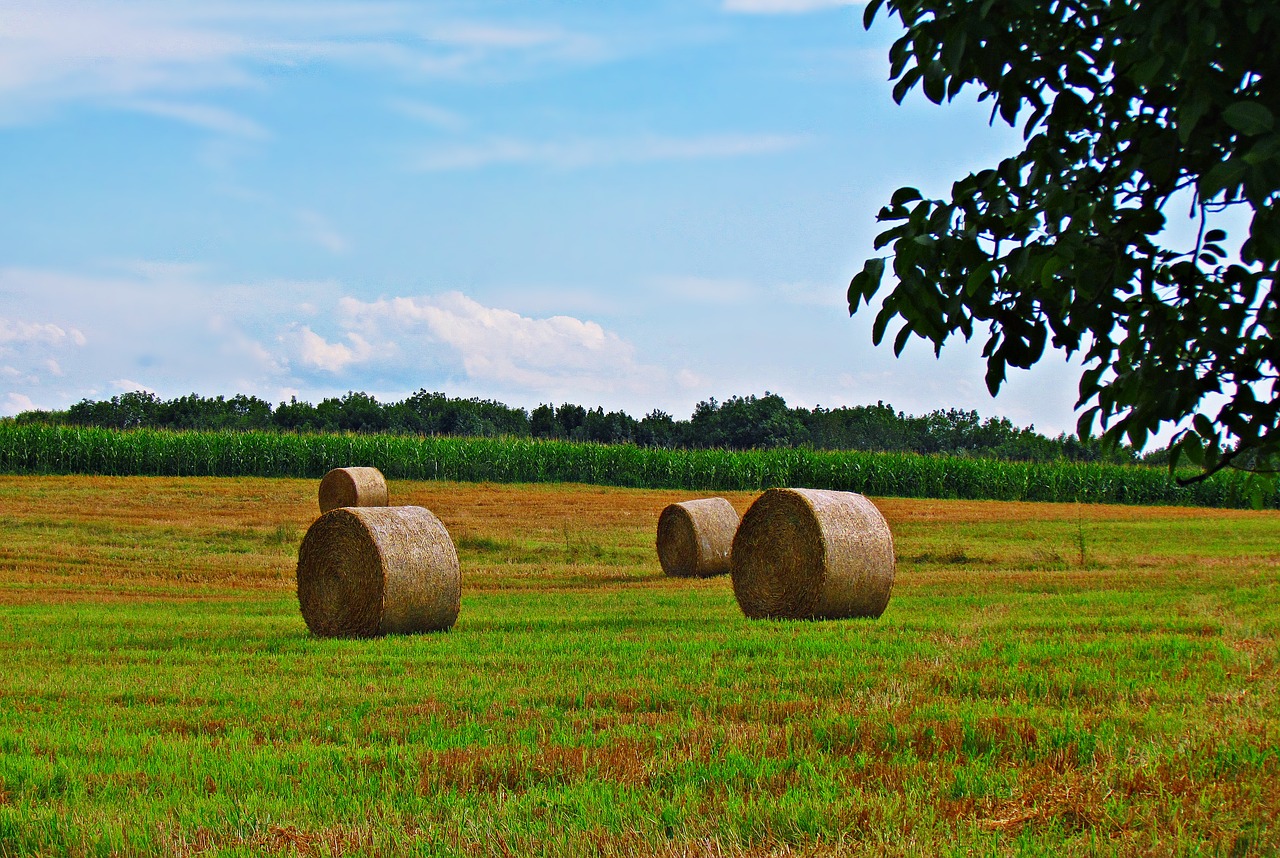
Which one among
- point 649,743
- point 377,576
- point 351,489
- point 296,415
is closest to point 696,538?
point 377,576

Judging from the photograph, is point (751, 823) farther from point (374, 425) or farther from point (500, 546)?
point (374, 425)

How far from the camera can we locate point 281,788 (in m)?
6.41

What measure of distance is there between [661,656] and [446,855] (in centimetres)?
608

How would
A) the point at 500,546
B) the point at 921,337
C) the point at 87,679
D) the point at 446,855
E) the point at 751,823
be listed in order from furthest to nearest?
the point at 500,546 < the point at 87,679 < the point at 751,823 < the point at 446,855 < the point at 921,337

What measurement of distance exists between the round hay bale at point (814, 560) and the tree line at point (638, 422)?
57.3 metres

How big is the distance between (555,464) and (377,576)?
37262mm

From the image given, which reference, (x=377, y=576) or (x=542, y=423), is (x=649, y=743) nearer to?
(x=377, y=576)

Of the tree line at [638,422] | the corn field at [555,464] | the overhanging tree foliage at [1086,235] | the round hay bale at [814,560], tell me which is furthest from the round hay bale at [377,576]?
the tree line at [638,422]

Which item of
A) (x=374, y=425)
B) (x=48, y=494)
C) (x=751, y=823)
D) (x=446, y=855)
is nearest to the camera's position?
(x=446, y=855)

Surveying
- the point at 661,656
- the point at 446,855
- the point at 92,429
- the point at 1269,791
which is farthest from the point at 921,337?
the point at 92,429

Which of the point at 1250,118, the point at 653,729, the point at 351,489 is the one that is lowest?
the point at 653,729

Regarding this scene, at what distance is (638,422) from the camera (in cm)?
8725

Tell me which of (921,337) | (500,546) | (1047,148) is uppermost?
(1047,148)

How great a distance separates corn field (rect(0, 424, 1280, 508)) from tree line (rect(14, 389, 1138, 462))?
17927 millimetres
